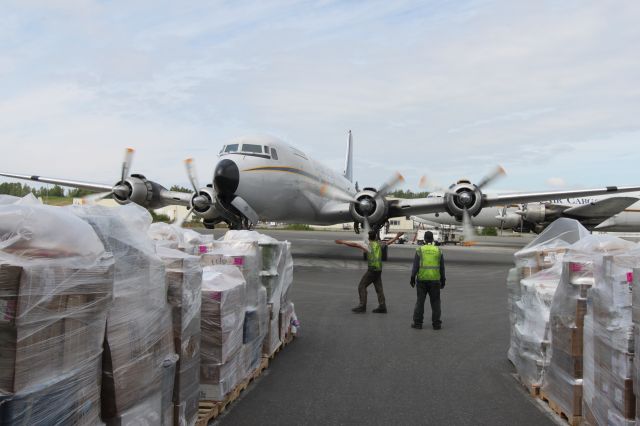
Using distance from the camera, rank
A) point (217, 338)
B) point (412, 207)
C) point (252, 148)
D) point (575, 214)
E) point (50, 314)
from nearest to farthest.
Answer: point (50, 314) < point (217, 338) < point (252, 148) < point (412, 207) < point (575, 214)

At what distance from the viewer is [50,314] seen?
2.40 m

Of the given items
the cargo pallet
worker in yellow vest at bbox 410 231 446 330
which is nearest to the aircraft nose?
worker in yellow vest at bbox 410 231 446 330

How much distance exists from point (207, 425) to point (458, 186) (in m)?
16.1

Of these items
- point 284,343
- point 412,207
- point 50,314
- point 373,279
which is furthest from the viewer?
point 412,207

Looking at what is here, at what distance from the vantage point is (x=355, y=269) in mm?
17094

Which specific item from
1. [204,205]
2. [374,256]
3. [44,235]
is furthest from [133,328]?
[204,205]

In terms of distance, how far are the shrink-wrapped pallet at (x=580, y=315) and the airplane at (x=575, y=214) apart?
1009 inches

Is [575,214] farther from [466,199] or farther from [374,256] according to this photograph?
[374,256]

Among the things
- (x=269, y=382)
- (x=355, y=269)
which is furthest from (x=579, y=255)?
(x=355, y=269)

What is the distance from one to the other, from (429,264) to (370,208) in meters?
10.5

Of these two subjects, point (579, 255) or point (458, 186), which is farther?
point (458, 186)

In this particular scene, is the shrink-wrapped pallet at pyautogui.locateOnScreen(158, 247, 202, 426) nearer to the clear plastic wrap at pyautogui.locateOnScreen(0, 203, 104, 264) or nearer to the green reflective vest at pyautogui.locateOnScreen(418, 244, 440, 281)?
the clear plastic wrap at pyautogui.locateOnScreen(0, 203, 104, 264)

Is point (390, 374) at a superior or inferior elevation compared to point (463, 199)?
inferior

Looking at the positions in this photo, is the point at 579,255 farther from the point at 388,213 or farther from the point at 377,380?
the point at 388,213
